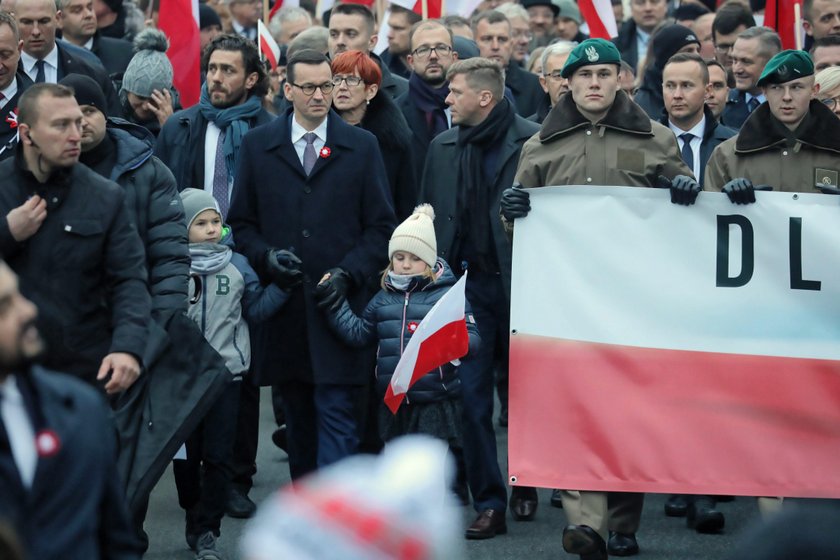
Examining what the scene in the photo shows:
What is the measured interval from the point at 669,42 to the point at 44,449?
28.2 ft

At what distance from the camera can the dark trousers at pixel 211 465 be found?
26.9ft

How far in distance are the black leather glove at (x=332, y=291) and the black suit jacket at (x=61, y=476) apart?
4.21m

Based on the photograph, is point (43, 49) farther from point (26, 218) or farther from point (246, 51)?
point (26, 218)

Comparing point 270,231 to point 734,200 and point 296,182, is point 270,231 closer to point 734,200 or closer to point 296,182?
point 296,182

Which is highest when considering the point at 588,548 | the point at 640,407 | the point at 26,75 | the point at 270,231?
the point at 26,75

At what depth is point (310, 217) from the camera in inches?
336

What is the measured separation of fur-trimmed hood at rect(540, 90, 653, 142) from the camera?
811cm

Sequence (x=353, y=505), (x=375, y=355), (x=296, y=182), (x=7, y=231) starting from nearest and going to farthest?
1. (x=353, y=505)
2. (x=7, y=231)
3. (x=296, y=182)
4. (x=375, y=355)

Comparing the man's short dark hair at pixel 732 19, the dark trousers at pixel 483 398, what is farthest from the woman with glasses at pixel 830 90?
the man's short dark hair at pixel 732 19

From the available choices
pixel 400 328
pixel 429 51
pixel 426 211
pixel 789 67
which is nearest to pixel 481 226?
pixel 426 211

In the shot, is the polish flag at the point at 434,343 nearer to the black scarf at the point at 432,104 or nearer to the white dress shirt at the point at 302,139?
the white dress shirt at the point at 302,139

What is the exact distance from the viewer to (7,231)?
683 centimetres

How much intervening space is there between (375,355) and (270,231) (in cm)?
98

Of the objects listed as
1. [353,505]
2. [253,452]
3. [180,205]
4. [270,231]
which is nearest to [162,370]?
[180,205]
